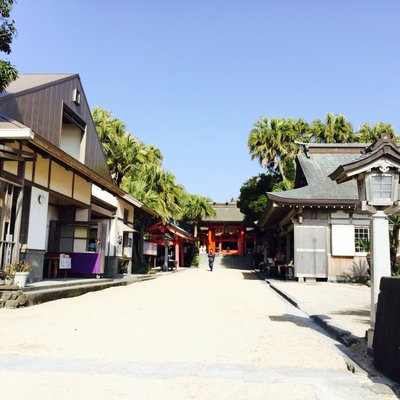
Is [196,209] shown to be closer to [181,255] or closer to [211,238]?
[211,238]

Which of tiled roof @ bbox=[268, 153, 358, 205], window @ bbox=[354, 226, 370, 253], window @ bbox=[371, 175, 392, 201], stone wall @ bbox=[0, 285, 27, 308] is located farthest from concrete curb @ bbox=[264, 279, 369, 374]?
window @ bbox=[354, 226, 370, 253]

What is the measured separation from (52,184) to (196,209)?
32.7 m

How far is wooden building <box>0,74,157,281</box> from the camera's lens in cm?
938

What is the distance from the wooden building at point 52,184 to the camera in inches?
369

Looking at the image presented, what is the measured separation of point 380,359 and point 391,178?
2.35 meters

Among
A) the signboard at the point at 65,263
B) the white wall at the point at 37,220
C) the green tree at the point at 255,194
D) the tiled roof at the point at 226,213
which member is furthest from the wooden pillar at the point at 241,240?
the white wall at the point at 37,220

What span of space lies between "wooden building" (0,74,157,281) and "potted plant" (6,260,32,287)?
1.51 ft

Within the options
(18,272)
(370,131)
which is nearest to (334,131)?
(370,131)

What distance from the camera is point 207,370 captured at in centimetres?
404

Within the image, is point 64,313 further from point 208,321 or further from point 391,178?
point 391,178

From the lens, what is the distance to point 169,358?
448cm

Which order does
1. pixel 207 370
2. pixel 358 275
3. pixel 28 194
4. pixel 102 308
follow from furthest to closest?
pixel 358 275 → pixel 28 194 → pixel 102 308 → pixel 207 370

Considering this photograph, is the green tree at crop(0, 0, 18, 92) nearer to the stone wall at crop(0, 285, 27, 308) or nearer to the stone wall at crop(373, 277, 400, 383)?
the stone wall at crop(0, 285, 27, 308)

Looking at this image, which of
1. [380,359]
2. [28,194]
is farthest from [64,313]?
[380,359]
